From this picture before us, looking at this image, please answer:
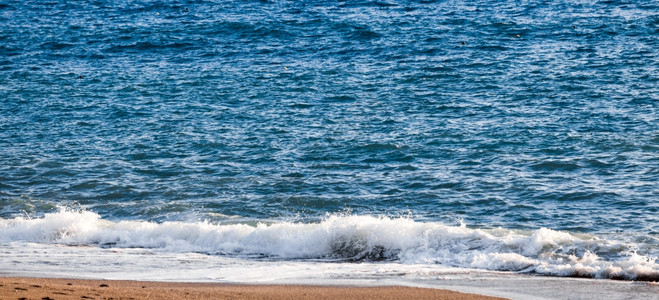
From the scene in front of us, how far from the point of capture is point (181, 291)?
9.65 m

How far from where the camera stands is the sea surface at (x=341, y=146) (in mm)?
12484

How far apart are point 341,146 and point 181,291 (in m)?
9.12

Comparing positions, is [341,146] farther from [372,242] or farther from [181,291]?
[181,291]

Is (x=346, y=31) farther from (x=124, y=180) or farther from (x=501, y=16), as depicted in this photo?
(x=124, y=180)

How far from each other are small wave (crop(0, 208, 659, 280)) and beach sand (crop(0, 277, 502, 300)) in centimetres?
213

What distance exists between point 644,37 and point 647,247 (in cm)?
1598

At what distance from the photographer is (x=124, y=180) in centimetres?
1705

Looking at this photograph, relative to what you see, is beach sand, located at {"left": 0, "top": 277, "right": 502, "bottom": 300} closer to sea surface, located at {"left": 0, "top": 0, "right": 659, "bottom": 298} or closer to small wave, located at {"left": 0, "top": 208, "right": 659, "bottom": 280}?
sea surface, located at {"left": 0, "top": 0, "right": 659, "bottom": 298}

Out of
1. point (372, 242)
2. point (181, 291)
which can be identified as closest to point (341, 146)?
point (372, 242)

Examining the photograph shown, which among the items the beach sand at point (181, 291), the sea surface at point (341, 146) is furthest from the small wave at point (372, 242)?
the beach sand at point (181, 291)

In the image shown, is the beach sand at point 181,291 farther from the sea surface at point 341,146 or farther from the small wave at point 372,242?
the small wave at point 372,242

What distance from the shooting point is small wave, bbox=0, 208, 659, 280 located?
1147cm

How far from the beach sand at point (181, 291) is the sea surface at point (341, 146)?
76 cm

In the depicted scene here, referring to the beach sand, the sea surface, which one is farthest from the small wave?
the beach sand
